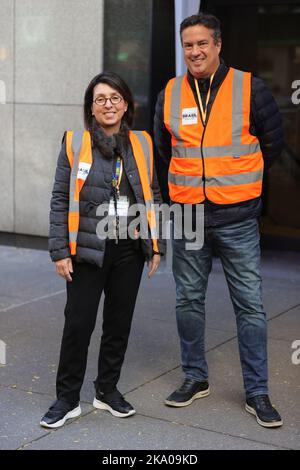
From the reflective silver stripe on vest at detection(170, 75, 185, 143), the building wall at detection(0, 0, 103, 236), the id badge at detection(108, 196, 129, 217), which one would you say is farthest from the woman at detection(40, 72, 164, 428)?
the building wall at detection(0, 0, 103, 236)

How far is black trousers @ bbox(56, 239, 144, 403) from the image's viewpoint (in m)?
4.72

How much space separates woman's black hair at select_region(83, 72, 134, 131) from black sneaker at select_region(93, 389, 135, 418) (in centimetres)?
147

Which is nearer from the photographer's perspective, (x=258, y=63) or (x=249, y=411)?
(x=249, y=411)

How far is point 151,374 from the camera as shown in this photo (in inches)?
222

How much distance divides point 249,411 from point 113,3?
5115 millimetres

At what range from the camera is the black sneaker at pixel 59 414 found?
4.71 meters

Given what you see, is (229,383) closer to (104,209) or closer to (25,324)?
(104,209)

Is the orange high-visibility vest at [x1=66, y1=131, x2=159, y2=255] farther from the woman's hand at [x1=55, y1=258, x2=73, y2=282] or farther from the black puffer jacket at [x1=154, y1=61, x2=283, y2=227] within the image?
the black puffer jacket at [x1=154, y1=61, x2=283, y2=227]

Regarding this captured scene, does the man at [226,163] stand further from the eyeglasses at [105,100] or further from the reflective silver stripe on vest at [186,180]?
the eyeglasses at [105,100]

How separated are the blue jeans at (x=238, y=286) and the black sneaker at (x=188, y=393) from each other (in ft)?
0.91

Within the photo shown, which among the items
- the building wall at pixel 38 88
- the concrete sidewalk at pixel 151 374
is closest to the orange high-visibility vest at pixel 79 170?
the concrete sidewalk at pixel 151 374

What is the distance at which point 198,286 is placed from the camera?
5.07 metres

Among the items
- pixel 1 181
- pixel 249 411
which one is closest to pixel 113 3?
pixel 1 181

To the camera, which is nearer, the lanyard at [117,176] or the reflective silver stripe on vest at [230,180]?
the lanyard at [117,176]
